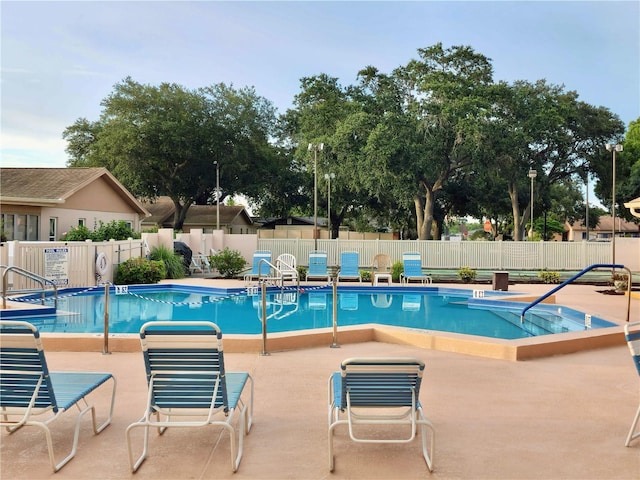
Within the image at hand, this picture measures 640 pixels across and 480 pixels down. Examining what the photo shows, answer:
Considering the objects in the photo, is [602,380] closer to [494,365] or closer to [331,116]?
[494,365]

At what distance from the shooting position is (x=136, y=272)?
1627 centimetres

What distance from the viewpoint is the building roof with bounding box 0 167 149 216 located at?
781 inches

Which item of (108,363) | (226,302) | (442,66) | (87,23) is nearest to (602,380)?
(108,363)

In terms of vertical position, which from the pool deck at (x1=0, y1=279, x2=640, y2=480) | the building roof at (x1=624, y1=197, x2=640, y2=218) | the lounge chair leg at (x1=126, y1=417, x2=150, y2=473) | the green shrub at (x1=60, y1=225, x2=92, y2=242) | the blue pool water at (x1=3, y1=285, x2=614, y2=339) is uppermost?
the building roof at (x1=624, y1=197, x2=640, y2=218)

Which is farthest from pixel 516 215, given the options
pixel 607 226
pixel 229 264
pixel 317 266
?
pixel 607 226

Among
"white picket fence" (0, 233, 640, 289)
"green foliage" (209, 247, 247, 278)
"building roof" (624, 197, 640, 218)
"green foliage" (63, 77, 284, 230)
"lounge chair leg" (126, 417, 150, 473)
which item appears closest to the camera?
"lounge chair leg" (126, 417, 150, 473)

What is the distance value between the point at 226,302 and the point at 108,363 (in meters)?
7.34

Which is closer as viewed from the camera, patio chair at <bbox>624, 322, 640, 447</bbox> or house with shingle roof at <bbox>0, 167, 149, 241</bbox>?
patio chair at <bbox>624, 322, 640, 447</bbox>

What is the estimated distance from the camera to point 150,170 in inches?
1476

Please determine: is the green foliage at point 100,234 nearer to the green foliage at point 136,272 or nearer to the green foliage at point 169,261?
the green foliage at point 169,261

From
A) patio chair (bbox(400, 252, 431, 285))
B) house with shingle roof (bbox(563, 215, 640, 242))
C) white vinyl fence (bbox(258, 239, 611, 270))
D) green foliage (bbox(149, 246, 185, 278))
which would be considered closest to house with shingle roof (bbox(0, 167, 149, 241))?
green foliage (bbox(149, 246, 185, 278))

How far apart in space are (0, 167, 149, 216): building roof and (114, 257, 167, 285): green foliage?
17.8 ft

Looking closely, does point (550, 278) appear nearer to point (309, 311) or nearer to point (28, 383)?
point (309, 311)

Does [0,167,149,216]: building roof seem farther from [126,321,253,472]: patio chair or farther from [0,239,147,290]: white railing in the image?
[126,321,253,472]: patio chair
